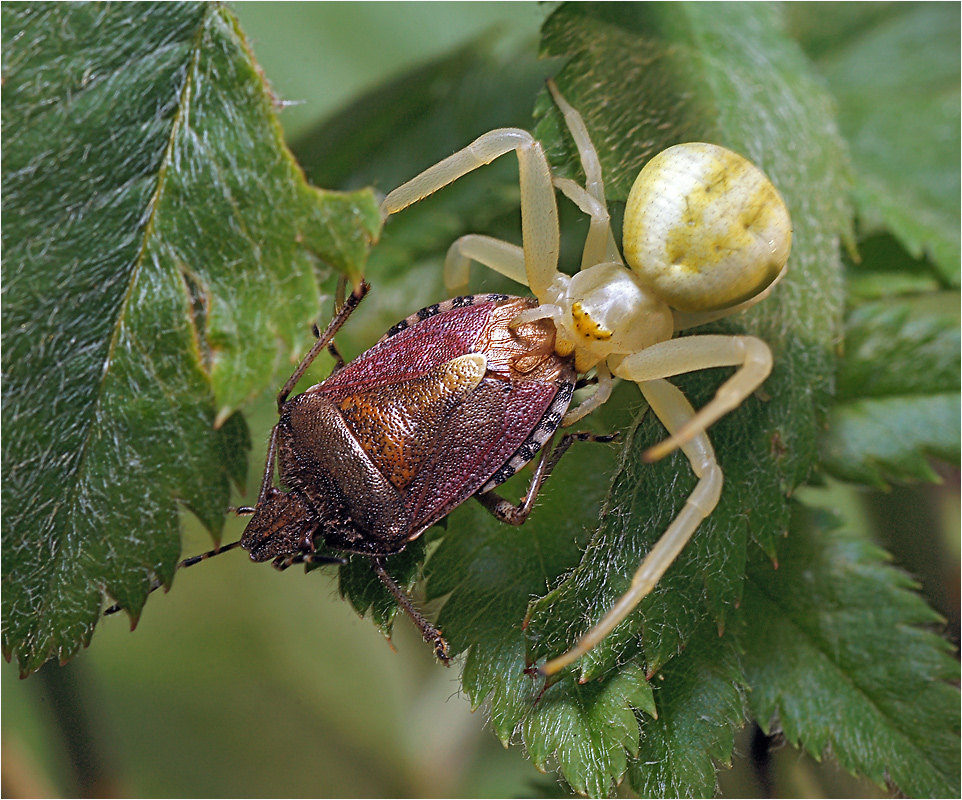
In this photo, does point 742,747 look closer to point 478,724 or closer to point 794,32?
point 478,724

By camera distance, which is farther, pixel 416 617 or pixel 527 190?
pixel 527 190

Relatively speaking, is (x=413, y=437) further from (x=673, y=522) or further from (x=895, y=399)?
(x=895, y=399)

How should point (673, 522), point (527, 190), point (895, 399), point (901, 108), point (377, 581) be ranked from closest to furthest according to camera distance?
1. point (673, 522)
2. point (377, 581)
3. point (527, 190)
4. point (895, 399)
5. point (901, 108)

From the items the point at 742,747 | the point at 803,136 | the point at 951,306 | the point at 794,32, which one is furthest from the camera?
the point at 794,32

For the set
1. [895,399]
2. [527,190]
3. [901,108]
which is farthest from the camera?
[901,108]

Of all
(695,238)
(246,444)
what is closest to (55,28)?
(246,444)

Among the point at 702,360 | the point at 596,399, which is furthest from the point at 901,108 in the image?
the point at 596,399

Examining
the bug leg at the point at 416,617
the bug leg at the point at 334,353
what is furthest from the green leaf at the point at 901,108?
the bug leg at the point at 416,617
